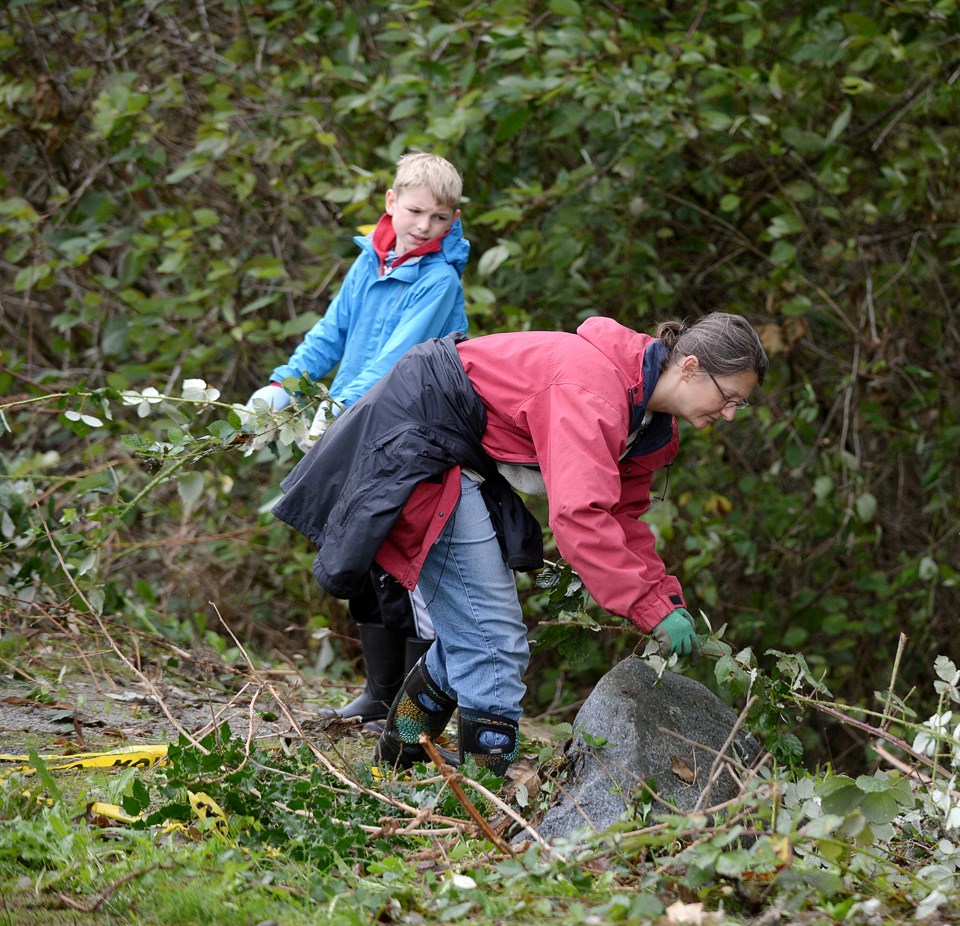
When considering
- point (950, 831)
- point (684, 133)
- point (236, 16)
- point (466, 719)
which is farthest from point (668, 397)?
point (236, 16)

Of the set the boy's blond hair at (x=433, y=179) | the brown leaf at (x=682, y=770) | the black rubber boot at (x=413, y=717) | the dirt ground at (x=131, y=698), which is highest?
the boy's blond hair at (x=433, y=179)

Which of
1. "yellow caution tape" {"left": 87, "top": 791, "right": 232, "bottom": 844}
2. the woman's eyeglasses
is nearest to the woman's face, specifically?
the woman's eyeglasses

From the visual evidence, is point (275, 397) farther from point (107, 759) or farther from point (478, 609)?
point (107, 759)

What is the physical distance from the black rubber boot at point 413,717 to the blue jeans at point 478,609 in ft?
0.72

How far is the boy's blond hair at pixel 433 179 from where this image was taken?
3.36 m

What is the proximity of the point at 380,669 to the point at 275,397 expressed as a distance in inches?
→ 36.1

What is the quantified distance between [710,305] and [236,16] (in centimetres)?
283

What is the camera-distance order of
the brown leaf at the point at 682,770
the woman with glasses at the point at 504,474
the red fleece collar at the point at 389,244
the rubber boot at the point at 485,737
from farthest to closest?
1. the red fleece collar at the point at 389,244
2. the rubber boot at the point at 485,737
3. the brown leaf at the point at 682,770
4. the woman with glasses at the point at 504,474

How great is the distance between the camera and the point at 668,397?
273 cm

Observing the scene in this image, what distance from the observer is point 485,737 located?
9.28 ft

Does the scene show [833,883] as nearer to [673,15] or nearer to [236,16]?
[673,15]

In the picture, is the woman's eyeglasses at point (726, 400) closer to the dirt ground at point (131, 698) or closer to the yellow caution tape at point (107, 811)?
the dirt ground at point (131, 698)

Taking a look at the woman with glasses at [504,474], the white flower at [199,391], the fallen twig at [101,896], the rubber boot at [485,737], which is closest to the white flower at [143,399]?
the white flower at [199,391]

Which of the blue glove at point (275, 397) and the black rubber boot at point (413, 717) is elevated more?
the blue glove at point (275, 397)
